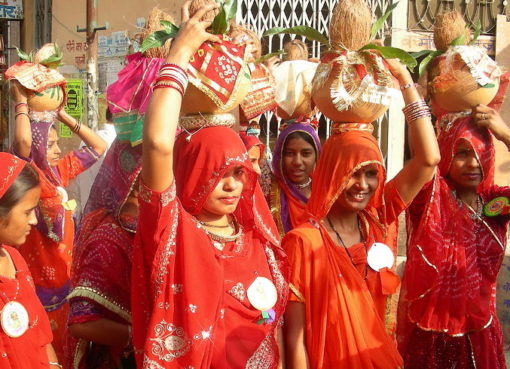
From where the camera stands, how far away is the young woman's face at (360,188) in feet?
10.2

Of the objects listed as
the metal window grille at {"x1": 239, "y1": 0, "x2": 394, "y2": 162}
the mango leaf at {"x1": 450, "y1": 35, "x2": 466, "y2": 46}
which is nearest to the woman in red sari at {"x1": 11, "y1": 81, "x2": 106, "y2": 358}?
the mango leaf at {"x1": 450, "y1": 35, "x2": 466, "y2": 46}

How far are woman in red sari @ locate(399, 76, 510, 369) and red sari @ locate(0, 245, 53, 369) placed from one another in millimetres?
1990

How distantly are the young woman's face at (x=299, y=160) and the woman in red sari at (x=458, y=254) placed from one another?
908 mm

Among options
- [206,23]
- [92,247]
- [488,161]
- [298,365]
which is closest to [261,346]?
[298,365]

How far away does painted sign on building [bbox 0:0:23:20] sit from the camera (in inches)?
484

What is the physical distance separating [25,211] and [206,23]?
1.03 meters

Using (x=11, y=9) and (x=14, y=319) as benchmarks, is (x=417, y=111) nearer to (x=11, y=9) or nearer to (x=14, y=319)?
(x=14, y=319)

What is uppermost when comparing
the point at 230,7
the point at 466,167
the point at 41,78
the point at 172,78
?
the point at 230,7

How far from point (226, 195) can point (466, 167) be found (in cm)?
175

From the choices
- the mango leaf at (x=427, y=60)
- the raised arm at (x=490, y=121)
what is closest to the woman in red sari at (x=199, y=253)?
the mango leaf at (x=427, y=60)

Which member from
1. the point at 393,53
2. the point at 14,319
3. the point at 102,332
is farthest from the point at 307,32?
the point at 14,319

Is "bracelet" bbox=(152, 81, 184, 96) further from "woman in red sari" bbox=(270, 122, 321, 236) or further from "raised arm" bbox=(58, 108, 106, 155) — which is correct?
"raised arm" bbox=(58, 108, 106, 155)

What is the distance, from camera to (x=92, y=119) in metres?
9.12

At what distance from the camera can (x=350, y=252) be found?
3.09 metres
